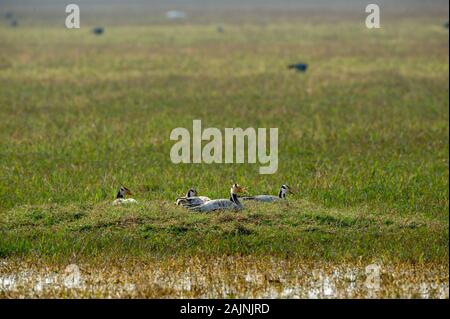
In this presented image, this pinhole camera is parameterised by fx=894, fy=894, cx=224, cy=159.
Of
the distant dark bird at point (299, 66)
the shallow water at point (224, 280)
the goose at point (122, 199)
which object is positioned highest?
the goose at point (122, 199)

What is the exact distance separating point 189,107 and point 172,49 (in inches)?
779

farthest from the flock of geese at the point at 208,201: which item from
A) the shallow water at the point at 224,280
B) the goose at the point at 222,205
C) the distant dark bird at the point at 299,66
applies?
the distant dark bird at the point at 299,66

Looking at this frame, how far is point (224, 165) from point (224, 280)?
700 centimetres

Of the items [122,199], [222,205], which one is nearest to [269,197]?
[222,205]

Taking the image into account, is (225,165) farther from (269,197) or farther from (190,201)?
(190,201)

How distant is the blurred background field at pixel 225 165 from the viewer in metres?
12.6

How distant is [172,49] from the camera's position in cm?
4603

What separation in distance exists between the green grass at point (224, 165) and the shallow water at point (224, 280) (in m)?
0.52

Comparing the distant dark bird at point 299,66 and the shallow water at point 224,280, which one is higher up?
the shallow water at point 224,280

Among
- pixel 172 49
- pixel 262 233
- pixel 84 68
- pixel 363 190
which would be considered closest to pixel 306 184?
pixel 363 190

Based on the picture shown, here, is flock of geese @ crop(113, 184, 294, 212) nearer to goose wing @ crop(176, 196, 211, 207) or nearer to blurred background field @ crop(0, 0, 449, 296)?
goose wing @ crop(176, 196, 211, 207)

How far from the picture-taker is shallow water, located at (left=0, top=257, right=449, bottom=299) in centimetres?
1032

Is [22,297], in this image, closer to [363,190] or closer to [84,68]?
[363,190]

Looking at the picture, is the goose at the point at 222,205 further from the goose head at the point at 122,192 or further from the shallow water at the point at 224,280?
the shallow water at the point at 224,280
